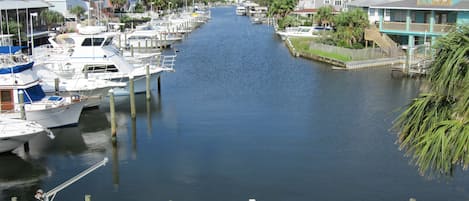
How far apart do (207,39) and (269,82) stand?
45147 millimetres

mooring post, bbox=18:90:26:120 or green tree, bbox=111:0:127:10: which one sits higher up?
green tree, bbox=111:0:127:10

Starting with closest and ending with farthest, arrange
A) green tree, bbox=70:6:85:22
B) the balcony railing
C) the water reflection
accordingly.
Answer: the water reflection < the balcony railing < green tree, bbox=70:6:85:22

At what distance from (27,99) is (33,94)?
81cm

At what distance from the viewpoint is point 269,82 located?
51.1m

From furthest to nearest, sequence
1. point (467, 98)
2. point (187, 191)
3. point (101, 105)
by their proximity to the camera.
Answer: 1. point (101, 105)
2. point (187, 191)
3. point (467, 98)

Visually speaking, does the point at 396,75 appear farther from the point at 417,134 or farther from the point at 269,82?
the point at 417,134

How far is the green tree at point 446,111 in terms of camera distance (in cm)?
1064

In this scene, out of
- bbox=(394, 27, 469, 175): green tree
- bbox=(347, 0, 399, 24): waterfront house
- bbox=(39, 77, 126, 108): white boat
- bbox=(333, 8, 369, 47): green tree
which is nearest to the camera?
bbox=(394, 27, 469, 175): green tree

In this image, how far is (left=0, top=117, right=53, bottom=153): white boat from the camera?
90.3 feet

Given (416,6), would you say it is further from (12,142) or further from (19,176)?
(19,176)

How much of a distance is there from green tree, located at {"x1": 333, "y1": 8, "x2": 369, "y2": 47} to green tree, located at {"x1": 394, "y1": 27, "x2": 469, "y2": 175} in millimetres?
52432

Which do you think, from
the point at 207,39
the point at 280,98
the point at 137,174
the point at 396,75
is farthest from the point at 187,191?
the point at 207,39

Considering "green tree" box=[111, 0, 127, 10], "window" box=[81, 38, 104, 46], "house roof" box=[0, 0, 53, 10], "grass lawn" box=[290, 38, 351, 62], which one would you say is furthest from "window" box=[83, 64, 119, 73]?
"green tree" box=[111, 0, 127, 10]

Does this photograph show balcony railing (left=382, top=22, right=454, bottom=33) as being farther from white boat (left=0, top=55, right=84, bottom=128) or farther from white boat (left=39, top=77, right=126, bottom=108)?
white boat (left=0, top=55, right=84, bottom=128)
